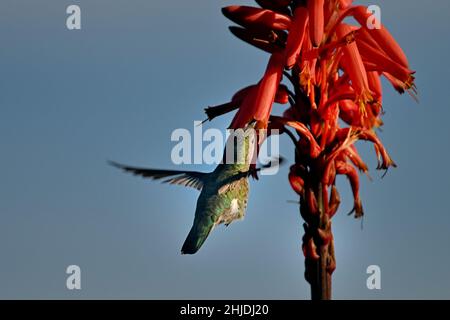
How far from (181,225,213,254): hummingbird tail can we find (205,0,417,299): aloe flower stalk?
1.82 meters

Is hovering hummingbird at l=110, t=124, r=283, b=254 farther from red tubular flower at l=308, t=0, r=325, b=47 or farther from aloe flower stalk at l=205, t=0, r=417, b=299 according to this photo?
red tubular flower at l=308, t=0, r=325, b=47

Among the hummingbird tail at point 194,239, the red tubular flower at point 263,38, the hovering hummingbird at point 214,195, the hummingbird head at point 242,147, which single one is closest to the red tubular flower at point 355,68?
the red tubular flower at point 263,38

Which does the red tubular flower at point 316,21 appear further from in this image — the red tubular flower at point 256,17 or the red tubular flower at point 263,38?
the red tubular flower at point 263,38

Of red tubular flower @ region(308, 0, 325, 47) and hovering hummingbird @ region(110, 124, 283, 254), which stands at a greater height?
red tubular flower @ region(308, 0, 325, 47)

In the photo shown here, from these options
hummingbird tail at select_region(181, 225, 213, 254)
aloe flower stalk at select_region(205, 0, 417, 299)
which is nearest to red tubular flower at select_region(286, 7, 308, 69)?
aloe flower stalk at select_region(205, 0, 417, 299)

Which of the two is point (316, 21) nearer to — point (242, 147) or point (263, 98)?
point (263, 98)

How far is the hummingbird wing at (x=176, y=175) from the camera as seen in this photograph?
720cm

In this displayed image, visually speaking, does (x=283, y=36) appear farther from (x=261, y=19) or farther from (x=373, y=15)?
(x=373, y=15)

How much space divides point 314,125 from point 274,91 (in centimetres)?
47

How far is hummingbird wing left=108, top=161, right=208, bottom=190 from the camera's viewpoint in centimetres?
720

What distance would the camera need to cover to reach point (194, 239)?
7.73 meters

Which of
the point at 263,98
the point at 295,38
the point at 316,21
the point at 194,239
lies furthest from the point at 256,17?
the point at 194,239

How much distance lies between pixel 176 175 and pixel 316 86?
2.17m
